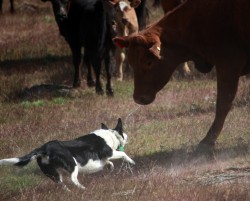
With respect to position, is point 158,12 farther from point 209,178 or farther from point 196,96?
point 209,178

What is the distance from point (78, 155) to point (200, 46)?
232cm

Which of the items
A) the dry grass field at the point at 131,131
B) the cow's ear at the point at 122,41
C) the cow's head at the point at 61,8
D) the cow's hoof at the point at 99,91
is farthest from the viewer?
the cow's head at the point at 61,8

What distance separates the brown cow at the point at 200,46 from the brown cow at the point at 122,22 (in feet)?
26.9

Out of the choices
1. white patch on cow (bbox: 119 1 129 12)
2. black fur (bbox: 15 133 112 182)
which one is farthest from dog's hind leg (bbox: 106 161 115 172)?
white patch on cow (bbox: 119 1 129 12)

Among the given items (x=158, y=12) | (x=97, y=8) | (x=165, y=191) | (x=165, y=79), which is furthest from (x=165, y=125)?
(x=158, y=12)

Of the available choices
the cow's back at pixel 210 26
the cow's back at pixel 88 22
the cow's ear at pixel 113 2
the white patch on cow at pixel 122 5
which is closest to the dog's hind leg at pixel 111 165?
the cow's back at pixel 210 26

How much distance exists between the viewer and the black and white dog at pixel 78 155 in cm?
887

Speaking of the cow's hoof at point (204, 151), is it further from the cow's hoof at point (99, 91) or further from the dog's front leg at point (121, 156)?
the cow's hoof at point (99, 91)

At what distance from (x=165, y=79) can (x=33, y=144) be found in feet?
6.81

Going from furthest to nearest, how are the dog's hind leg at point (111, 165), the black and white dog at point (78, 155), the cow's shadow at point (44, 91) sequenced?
1. the cow's shadow at point (44, 91)
2. the dog's hind leg at point (111, 165)
3. the black and white dog at point (78, 155)

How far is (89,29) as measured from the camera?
17.6m

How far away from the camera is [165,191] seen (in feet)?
27.5

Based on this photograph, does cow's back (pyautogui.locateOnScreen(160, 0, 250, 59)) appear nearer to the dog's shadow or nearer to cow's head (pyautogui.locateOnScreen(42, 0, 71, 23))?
the dog's shadow

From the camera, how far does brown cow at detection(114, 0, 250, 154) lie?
10484 mm
